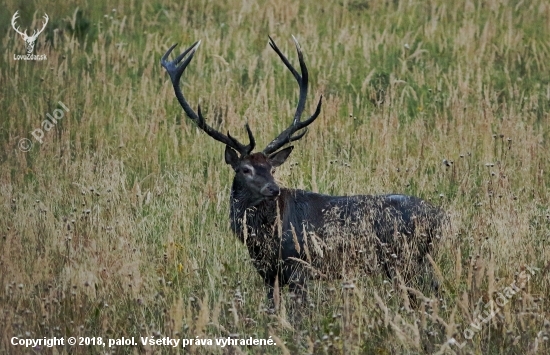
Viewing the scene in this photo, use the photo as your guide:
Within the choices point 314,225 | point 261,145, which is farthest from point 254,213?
point 261,145

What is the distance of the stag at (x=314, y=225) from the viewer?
673cm

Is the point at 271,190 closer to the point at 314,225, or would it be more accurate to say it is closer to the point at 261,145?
the point at 314,225

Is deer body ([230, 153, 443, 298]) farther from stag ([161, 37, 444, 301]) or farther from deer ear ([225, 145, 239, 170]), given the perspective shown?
deer ear ([225, 145, 239, 170])

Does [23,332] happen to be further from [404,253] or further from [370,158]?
[370,158]

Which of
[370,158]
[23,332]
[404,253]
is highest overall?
[370,158]

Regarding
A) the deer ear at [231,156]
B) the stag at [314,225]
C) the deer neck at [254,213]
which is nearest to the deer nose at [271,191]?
the stag at [314,225]

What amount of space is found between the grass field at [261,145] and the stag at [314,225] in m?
0.18

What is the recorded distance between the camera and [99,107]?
1119cm

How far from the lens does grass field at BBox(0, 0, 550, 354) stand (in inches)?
229

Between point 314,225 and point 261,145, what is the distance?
2879 millimetres

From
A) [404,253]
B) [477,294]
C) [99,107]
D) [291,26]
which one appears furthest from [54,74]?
[477,294]

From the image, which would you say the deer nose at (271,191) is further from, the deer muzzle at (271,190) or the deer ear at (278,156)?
the deer ear at (278,156)

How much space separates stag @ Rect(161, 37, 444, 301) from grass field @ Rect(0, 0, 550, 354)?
0.58 feet

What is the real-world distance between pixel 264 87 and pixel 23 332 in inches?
231
